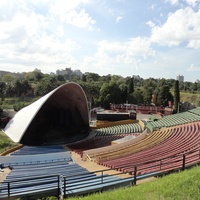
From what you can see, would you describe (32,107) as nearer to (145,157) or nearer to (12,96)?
(145,157)

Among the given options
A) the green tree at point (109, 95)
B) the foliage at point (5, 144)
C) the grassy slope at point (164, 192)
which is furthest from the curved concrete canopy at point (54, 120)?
the green tree at point (109, 95)

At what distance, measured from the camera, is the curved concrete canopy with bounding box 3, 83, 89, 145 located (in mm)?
27875

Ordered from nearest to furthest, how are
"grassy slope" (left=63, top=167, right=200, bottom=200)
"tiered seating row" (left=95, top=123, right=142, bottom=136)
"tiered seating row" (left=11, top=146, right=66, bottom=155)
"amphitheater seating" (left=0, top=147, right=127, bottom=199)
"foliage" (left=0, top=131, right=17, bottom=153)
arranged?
1. "grassy slope" (left=63, top=167, right=200, bottom=200)
2. "amphitheater seating" (left=0, top=147, right=127, bottom=199)
3. "tiered seating row" (left=11, top=146, right=66, bottom=155)
4. "foliage" (left=0, top=131, right=17, bottom=153)
5. "tiered seating row" (left=95, top=123, right=142, bottom=136)

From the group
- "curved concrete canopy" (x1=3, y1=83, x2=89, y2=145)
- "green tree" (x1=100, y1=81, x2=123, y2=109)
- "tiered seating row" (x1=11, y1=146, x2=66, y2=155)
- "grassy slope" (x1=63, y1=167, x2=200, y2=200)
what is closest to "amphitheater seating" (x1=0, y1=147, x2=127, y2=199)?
"tiered seating row" (x1=11, y1=146, x2=66, y2=155)

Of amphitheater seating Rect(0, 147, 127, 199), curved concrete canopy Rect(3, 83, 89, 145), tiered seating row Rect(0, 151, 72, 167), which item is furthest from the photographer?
curved concrete canopy Rect(3, 83, 89, 145)

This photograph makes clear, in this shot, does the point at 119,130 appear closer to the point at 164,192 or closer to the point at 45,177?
the point at 45,177

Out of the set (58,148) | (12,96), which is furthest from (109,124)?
(12,96)

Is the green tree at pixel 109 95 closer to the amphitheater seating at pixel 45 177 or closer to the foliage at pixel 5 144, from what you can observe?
the amphitheater seating at pixel 45 177

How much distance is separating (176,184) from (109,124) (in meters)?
32.3

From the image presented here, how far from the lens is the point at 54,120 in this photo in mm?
31406

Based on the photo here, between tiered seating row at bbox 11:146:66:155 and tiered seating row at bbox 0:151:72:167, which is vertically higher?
tiered seating row at bbox 0:151:72:167

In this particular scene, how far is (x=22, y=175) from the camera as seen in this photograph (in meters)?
13.9

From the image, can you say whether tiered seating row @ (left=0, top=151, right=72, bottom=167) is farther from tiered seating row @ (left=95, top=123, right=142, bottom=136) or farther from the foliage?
tiered seating row @ (left=95, top=123, right=142, bottom=136)

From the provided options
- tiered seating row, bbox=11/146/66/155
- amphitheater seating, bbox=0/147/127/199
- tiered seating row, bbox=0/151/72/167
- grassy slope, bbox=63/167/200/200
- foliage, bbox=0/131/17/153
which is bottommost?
tiered seating row, bbox=11/146/66/155
